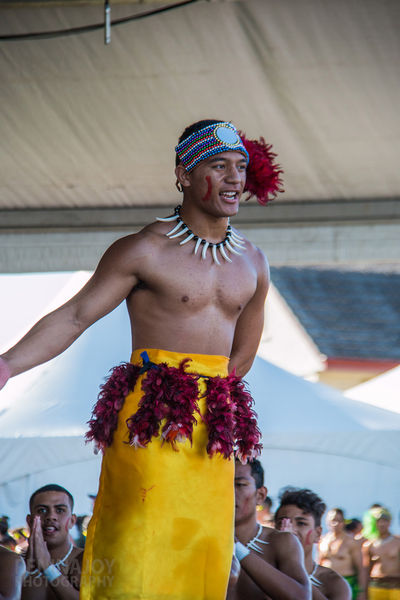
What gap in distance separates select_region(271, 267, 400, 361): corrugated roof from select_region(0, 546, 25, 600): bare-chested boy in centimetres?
1743

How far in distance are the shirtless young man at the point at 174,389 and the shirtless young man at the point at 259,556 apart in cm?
135

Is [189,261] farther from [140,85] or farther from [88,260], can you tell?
[88,260]

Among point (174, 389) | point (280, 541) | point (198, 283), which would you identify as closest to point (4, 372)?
point (174, 389)

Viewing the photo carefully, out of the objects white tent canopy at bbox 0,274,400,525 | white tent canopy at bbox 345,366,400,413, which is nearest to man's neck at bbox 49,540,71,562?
white tent canopy at bbox 0,274,400,525

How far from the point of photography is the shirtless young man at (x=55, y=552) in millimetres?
4512

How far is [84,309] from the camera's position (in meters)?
2.73

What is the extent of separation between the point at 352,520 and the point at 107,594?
6824mm

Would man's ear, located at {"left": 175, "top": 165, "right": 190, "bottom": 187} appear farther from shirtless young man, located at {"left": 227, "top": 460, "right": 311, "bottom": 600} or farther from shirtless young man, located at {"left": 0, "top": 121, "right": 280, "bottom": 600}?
shirtless young man, located at {"left": 227, "top": 460, "right": 311, "bottom": 600}

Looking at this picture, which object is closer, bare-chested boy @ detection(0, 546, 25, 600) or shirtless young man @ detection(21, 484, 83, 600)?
shirtless young man @ detection(21, 484, 83, 600)

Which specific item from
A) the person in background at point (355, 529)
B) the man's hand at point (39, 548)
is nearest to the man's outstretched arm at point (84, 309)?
the man's hand at point (39, 548)

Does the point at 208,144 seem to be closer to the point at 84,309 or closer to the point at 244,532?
the point at 84,309

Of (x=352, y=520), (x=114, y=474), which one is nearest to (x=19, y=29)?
(x=114, y=474)

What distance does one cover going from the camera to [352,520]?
9094 mm

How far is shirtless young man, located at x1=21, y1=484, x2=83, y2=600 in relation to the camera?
451 cm
